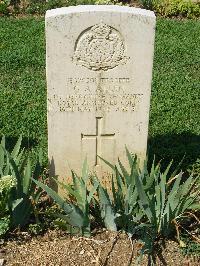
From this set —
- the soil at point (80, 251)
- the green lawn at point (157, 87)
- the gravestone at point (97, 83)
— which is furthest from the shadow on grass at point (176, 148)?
the soil at point (80, 251)

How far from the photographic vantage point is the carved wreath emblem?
13.8 ft

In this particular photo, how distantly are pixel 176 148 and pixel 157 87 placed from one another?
1.73 meters

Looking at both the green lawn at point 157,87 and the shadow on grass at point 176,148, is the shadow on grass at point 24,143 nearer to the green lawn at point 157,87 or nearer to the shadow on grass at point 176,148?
the green lawn at point 157,87

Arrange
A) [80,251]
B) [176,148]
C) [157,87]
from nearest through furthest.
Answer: [80,251] → [176,148] → [157,87]

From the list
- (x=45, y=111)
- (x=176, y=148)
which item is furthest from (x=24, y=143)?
(x=176, y=148)

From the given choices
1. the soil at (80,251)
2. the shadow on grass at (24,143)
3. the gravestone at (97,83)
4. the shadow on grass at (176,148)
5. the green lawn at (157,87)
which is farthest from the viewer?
the green lawn at (157,87)

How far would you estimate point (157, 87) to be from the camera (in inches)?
294

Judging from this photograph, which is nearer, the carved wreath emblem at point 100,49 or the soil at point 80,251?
the soil at point 80,251

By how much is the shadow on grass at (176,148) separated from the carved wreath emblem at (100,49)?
155 cm

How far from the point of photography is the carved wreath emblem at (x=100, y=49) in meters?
4.20

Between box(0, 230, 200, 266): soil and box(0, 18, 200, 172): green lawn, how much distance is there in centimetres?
162

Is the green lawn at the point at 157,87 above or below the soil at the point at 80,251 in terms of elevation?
above

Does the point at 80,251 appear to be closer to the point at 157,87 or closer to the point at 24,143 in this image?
the point at 24,143

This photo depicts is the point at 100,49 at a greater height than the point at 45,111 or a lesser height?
greater
